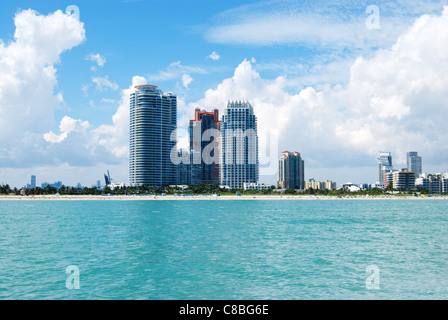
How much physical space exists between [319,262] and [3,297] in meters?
24.5

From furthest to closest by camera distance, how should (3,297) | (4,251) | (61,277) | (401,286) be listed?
(4,251)
(61,277)
(401,286)
(3,297)

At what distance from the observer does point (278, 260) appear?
114 feet

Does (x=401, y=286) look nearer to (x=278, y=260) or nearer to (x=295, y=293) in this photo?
(x=295, y=293)

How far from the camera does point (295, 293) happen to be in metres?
24.2

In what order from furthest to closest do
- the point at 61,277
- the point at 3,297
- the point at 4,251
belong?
the point at 4,251 < the point at 61,277 < the point at 3,297

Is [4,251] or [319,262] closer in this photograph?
[319,262]

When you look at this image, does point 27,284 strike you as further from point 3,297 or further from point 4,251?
point 4,251

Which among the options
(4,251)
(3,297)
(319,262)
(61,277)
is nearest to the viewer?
(3,297)
